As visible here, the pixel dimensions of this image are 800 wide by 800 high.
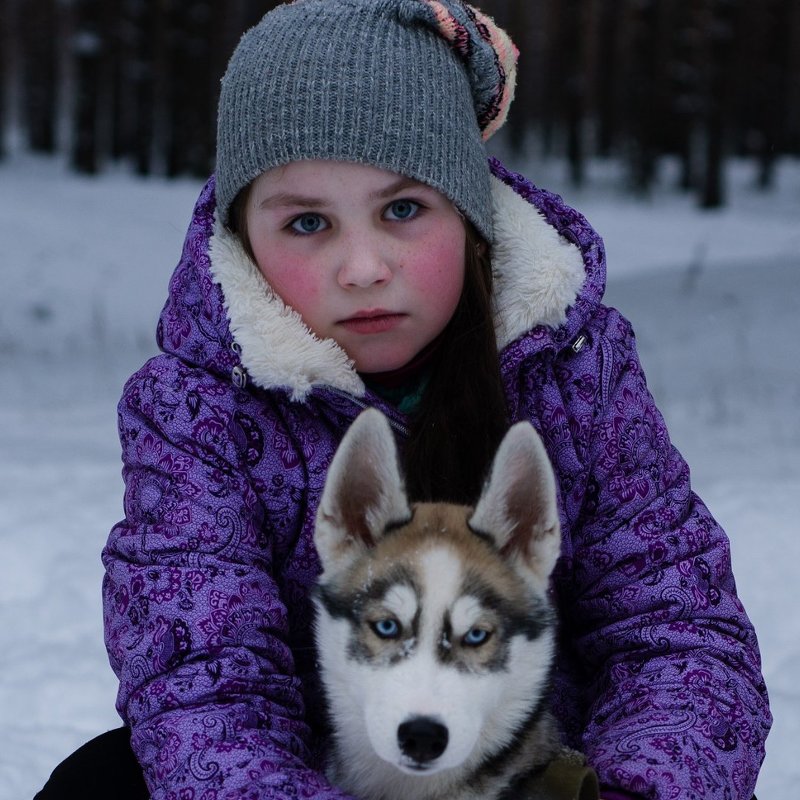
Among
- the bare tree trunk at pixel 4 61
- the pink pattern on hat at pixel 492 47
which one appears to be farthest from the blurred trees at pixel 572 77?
the pink pattern on hat at pixel 492 47

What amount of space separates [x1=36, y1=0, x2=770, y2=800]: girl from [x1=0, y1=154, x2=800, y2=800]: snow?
55.6 inches

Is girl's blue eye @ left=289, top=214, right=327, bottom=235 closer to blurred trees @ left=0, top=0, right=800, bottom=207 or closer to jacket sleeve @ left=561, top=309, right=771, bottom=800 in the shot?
jacket sleeve @ left=561, top=309, right=771, bottom=800

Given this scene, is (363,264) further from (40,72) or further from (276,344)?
(40,72)

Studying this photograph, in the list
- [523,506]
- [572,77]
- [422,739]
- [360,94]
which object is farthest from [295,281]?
[572,77]

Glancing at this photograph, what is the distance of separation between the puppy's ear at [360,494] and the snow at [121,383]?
1.87 metres

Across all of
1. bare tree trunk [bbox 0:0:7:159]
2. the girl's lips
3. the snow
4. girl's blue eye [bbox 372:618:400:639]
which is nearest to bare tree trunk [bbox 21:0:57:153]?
bare tree trunk [bbox 0:0:7:159]

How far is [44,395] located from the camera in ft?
35.6

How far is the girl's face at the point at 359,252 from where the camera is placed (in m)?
2.46

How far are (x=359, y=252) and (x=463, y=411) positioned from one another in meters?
0.44

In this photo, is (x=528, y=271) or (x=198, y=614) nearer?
(x=198, y=614)

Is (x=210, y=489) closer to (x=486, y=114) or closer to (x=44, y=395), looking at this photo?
(x=486, y=114)

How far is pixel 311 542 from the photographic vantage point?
8.61ft

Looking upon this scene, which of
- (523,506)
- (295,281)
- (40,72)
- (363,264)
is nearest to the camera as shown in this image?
(523,506)

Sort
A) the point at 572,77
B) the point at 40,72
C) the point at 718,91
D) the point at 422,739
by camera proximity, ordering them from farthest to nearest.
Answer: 1. the point at 40,72
2. the point at 572,77
3. the point at 718,91
4. the point at 422,739
